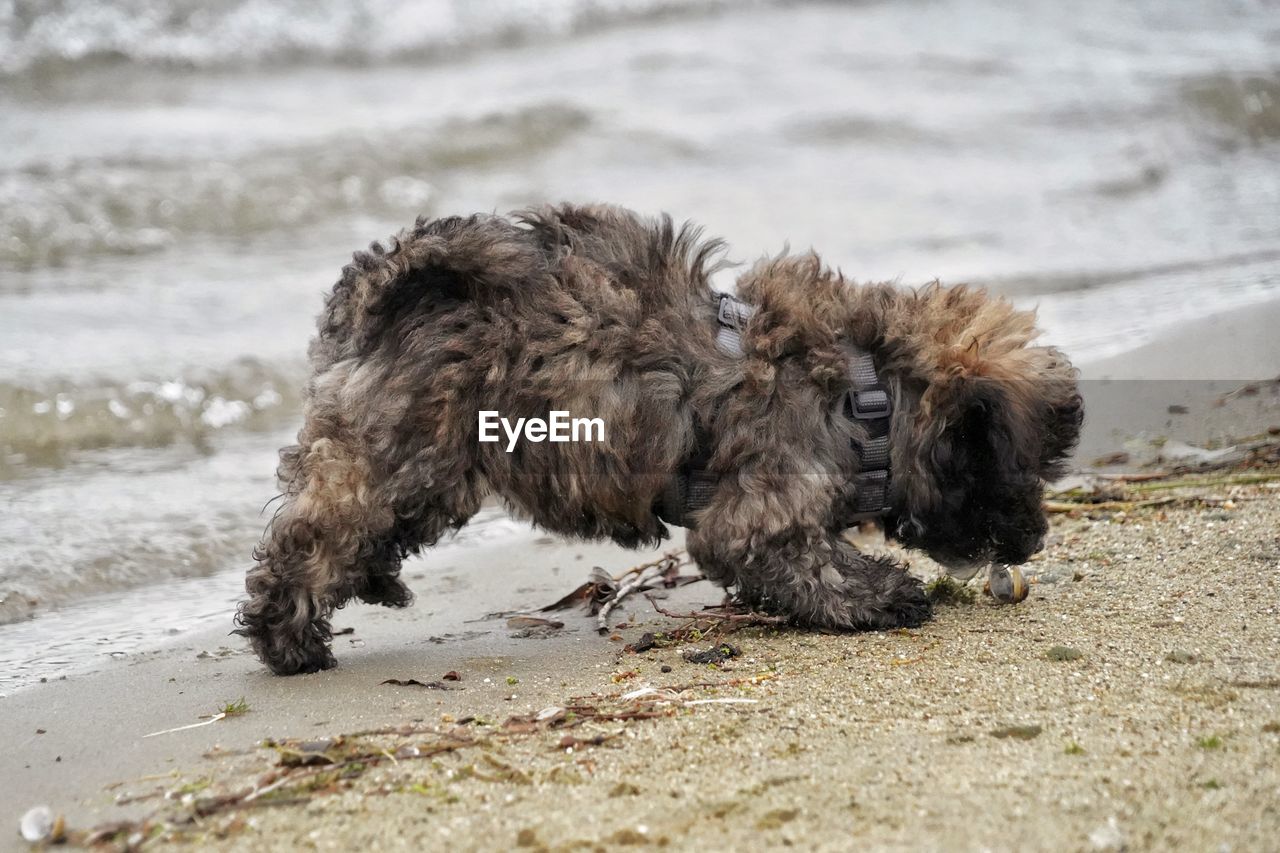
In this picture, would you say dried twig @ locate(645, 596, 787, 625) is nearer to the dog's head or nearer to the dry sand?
the dry sand

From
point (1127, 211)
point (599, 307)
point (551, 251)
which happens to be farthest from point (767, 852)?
point (1127, 211)

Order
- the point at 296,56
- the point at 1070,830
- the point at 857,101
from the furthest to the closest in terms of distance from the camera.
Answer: the point at 296,56 < the point at 857,101 < the point at 1070,830

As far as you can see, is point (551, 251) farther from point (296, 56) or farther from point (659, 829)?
point (296, 56)

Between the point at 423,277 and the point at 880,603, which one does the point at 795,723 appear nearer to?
the point at 880,603

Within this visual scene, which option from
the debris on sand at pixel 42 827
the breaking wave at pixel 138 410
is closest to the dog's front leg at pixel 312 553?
the debris on sand at pixel 42 827
